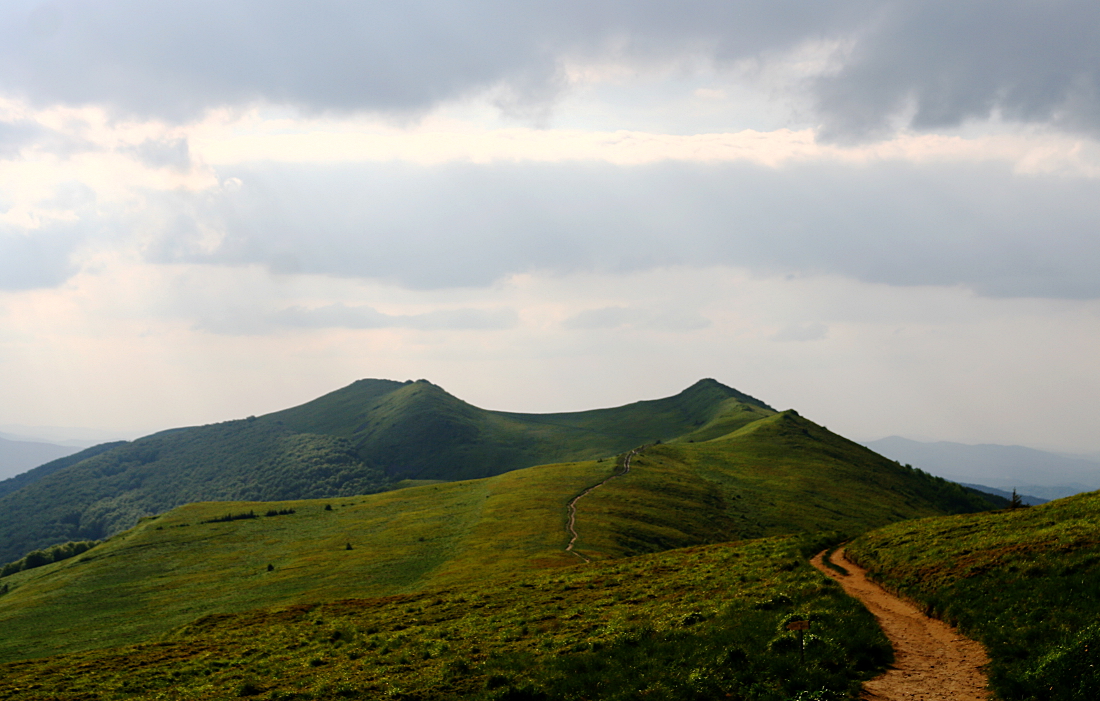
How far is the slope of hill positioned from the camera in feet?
273

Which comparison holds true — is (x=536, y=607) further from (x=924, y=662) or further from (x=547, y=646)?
(x=924, y=662)

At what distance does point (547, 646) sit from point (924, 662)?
15.2 meters

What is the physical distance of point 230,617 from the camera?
2292 inches

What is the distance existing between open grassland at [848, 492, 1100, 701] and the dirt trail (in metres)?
0.60

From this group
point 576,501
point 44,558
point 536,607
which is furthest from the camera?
point 44,558

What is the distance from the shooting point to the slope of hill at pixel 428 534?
8312cm

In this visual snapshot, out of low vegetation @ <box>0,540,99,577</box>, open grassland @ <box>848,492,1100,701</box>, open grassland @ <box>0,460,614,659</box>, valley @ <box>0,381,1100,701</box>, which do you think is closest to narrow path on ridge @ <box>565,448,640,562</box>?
valley @ <box>0,381,1100,701</box>

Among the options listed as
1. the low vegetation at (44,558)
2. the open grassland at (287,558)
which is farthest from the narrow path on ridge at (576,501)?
the low vegetation at (44,558)

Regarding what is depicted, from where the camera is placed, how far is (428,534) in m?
112

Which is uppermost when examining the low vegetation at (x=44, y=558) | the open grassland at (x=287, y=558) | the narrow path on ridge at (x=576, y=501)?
the narrow path on ridge at (x=576, y=501)

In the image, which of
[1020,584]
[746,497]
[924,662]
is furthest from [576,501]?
[924,662]

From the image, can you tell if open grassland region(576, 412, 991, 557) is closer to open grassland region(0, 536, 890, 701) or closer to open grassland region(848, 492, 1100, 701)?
open grassland region(0, 536, 890, 701)

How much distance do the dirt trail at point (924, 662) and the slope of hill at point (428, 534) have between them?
39.5 m

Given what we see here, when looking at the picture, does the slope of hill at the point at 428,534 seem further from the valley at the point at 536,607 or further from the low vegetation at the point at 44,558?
the low vegetation at the point at 44,558
